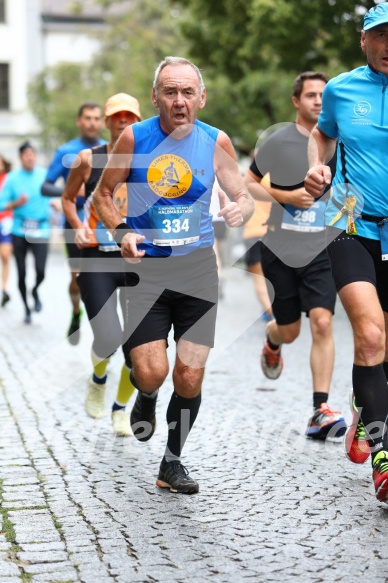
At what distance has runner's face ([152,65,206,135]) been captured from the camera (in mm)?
5270

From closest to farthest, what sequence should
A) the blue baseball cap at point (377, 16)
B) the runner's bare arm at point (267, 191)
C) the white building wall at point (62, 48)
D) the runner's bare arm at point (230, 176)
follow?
the blue baseball cap at point (377, 16) < the runner's bare arm at point (230, 176) < the runner's bare arm at point (267, 191) < the white building wall at point (62, 48)

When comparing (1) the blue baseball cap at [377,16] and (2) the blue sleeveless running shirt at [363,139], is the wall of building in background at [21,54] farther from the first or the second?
(1) the blue baseball cap at [377,16]

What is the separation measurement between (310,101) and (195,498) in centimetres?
313

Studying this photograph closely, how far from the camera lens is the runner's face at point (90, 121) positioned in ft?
31.4

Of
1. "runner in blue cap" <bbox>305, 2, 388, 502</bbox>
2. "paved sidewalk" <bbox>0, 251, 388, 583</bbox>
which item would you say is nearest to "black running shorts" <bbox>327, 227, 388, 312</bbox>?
"runner in blue cap" <bbox>305, 2, 388, 502</bbox>

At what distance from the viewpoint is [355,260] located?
5125 millimetres

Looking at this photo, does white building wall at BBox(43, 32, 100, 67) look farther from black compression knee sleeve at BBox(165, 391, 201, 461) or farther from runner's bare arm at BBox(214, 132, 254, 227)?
black compression knee sleeve at BBox(165, 391, 201, 461)

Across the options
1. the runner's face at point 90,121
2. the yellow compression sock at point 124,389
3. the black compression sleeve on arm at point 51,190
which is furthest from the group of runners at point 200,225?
the black compression sleeve on arm at point 51,190

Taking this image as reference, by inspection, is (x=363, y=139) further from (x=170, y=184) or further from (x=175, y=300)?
(x=175, y=300)

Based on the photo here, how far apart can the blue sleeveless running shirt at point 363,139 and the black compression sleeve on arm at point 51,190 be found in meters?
5.29

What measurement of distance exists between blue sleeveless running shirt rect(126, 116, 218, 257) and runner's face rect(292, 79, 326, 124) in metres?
2.03

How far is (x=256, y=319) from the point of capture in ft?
48.3

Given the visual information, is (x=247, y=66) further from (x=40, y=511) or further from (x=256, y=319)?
(x=40, y=511)

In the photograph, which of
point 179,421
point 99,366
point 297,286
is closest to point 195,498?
point 179,421
